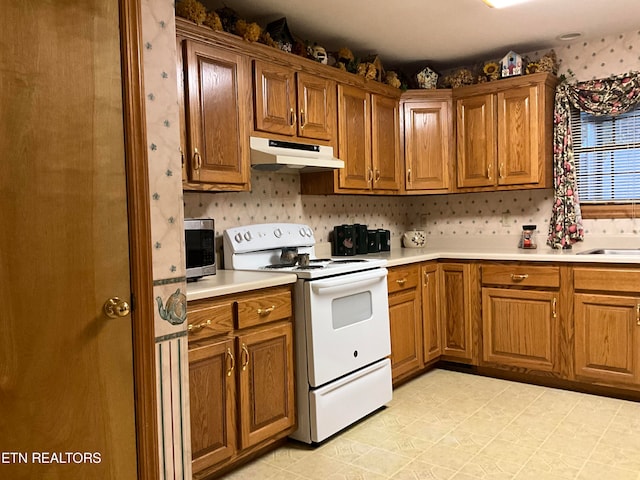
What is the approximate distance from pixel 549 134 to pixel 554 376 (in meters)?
1.76

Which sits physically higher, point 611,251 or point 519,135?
point 519,135

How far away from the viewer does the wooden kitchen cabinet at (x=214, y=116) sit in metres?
2.61

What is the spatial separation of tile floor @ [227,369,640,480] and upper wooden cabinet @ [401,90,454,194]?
1620 millimetres

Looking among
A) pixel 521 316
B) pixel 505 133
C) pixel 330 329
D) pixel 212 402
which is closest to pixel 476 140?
pixel 505 133

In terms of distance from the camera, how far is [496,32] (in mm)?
3670

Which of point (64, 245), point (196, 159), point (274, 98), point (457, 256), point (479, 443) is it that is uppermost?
point (274, 98)

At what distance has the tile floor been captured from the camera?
7.97 ft

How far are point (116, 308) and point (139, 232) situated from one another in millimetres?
239

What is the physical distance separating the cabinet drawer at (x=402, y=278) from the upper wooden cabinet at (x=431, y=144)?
817 millimetres

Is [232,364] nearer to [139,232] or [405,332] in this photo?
[139,232]

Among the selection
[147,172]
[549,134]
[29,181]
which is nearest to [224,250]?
[147,172]

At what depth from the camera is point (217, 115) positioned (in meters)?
2.75

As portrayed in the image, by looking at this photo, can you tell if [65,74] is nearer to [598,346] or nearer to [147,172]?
[147,172]

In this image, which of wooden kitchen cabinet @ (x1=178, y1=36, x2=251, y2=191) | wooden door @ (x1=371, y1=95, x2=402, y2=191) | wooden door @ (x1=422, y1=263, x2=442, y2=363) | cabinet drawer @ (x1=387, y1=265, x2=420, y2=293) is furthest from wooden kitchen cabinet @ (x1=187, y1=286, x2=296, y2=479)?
wooden door @ (x1=371, y1=95, x2=402, y2=191)
